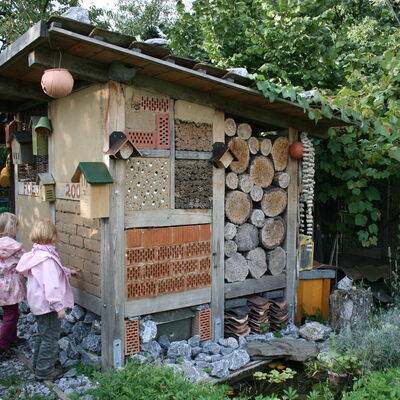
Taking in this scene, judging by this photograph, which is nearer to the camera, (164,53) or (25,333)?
(164,53)

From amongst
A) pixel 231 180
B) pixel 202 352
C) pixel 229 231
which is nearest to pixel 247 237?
pixel 229 231

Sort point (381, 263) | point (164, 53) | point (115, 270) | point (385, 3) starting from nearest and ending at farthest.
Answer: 1. point (164, 53)
2. point (115, 270)
3. point (381, 263)
4. point (385, 3)

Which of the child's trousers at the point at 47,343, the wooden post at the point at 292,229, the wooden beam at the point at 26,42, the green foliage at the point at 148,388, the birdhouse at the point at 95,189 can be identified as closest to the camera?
the green foliage at the point at 148,388

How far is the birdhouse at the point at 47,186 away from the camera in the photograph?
5.39 m

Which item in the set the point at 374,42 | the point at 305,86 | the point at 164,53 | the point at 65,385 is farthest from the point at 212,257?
the point at 374,42

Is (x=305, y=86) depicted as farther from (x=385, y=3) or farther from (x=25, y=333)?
(x=25, y=333)

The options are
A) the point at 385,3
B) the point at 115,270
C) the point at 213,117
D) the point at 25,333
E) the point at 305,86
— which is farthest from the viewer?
the point at 385,3

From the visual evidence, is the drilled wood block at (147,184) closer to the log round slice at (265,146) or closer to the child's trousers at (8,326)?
the log round slice at (265,146)

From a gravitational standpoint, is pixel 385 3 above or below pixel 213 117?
above

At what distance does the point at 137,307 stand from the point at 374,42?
710 cm

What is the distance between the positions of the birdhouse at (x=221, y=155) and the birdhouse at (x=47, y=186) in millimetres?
2000

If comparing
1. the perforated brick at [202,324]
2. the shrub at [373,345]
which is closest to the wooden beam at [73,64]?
the perforated brick at [202,324]

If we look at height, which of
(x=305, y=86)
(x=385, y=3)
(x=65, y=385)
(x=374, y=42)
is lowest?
(x=65, y=385)

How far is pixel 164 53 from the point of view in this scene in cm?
411
